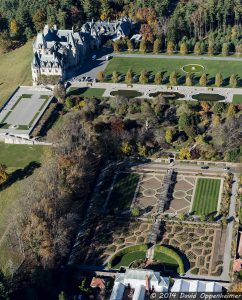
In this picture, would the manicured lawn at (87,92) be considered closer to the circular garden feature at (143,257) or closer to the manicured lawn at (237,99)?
the manicured lawn at (237,99)

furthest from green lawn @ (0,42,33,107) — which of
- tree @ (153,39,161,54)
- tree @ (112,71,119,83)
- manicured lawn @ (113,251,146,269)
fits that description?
manicured lawn @ (113,251,146,269)

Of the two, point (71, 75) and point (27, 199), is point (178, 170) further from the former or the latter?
point (71, 75)

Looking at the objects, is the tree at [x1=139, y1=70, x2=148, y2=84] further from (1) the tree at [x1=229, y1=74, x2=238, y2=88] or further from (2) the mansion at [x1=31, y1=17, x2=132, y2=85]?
(1) the tree at [x1=229, y1=74, x2=238, y2=88]

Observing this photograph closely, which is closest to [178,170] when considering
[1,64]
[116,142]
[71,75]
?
[116,142]

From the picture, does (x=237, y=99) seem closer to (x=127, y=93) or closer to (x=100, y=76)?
(x=127, y=93)

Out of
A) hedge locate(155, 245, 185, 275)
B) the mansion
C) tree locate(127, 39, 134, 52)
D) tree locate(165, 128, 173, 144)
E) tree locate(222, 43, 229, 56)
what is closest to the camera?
hedge locate(155, 245, 185, 275)

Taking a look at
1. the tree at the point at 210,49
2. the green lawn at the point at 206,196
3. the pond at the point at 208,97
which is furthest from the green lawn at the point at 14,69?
the green lawn at the point at 206,196

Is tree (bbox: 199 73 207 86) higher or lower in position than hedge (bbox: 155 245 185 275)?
higher
